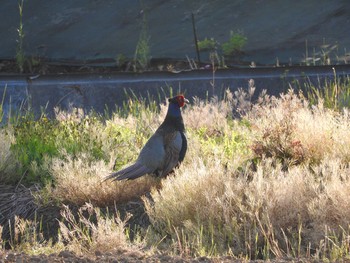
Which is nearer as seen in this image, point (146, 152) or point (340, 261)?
point (340, 261)

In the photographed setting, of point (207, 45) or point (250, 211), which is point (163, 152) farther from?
point (207, 45)

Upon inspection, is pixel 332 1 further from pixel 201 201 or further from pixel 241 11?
pixel 201 201

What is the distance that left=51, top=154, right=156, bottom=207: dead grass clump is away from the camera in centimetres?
732

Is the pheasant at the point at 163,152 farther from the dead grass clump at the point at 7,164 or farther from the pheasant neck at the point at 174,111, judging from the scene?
the dead grass clump at the point at 7,164

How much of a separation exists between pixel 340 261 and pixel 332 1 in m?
9.62

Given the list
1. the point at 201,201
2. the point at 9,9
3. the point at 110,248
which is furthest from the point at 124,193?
the point at 9,9

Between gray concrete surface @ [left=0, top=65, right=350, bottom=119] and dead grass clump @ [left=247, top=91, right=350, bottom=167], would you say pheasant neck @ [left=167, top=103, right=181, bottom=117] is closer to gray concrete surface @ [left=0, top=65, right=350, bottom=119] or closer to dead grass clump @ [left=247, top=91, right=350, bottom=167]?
dead grass clump @ [left=247, top=91, right=350, bottom=167]

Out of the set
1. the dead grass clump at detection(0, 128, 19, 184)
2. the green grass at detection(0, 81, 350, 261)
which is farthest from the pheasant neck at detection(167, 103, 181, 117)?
the dead grass clump at detection(0, 128, 19, 184)

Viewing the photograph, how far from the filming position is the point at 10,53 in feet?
51.8

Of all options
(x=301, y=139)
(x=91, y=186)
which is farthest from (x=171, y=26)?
(x=91, y=186)

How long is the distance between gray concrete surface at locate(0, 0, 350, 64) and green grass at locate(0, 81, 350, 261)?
3833 millimetres

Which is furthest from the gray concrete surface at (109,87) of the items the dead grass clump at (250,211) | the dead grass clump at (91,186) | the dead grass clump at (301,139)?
the dead grass clump at (250,211)

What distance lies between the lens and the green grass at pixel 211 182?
6.04m

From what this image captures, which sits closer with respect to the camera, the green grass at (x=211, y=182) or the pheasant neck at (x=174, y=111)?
the green grass at (x=211, y=182)
